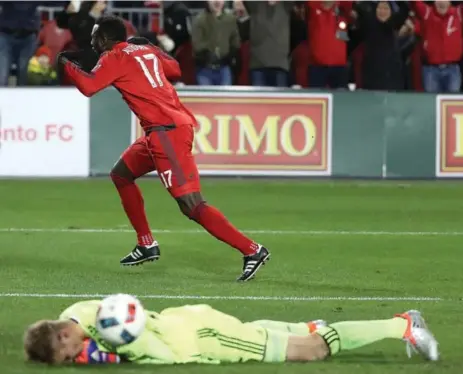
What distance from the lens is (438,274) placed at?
1155cm

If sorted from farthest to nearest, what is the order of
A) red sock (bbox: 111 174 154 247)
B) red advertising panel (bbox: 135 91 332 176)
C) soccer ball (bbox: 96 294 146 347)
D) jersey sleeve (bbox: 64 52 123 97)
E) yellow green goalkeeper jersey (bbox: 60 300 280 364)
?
red advertising panel (bbox: 135 91 332 176), red sock (bbox: 111 174 154 247), jersey sleeve (bbox: 64 52 123 97), yellow green goalkeeper jersey (bbox: 60 300 280 364), soccer ball (bbox: 96 294 146 347)

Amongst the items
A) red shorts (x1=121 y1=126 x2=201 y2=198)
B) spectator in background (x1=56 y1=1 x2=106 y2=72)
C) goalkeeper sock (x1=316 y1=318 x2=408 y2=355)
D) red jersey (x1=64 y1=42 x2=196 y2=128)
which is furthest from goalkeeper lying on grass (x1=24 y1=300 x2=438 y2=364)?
spectator in background (x1=56 y1=1 x2=106 y2=72)

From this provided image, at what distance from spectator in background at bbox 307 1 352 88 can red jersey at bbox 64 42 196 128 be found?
8.74 metres

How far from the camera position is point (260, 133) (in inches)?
770

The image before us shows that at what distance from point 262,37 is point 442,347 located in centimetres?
1202

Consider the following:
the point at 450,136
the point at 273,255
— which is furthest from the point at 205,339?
the point at 450,136

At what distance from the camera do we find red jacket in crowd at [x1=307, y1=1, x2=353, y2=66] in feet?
64.7

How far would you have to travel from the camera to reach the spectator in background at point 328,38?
1973cm

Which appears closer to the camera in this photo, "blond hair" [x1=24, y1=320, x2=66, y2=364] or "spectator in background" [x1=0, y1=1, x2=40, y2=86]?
"blond hair" [x1=24, y1=320, x2=66, y2=364]

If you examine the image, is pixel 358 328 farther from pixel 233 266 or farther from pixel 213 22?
pixel 213 22

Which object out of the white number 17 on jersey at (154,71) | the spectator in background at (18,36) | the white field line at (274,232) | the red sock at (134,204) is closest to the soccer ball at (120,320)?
the white number 17 on jersey at (154,71)

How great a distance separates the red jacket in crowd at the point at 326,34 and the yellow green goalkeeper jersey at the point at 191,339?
12.6 m

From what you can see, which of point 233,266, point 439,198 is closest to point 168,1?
point 439,198

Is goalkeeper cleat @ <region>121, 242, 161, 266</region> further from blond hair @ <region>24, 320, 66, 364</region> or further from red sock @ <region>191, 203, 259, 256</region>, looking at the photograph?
blond hair @ <region>24, 320, 66, 364</region>
